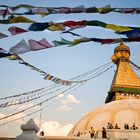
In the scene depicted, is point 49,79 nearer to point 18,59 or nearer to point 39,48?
point 18,59

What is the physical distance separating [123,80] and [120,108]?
1508 centimetres

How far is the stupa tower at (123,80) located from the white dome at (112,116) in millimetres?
11654

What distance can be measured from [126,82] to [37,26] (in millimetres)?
31994

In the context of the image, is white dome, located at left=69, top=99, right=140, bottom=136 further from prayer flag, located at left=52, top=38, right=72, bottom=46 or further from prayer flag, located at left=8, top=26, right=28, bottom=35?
prayer flag, located at left=8, top=26, right=28, bottom=35

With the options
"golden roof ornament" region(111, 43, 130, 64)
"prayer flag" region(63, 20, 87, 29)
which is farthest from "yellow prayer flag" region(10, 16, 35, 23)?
"golden roof ornament" region(111, 43, 130, 64)

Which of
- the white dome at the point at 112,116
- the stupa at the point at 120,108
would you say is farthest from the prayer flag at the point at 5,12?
the white dome at the point at 112,116

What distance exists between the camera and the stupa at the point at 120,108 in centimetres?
2343

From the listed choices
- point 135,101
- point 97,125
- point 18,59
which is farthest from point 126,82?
point 18,59

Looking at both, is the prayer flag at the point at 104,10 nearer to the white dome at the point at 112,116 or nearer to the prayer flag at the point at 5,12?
the prayer flag at the point at 5,12

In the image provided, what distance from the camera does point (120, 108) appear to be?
2697 centimetres

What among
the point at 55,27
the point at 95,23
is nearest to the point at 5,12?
the point at 55,27

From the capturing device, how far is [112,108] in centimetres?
2742

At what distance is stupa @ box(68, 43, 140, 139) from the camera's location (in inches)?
922

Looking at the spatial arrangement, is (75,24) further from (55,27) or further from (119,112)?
(119,112)
